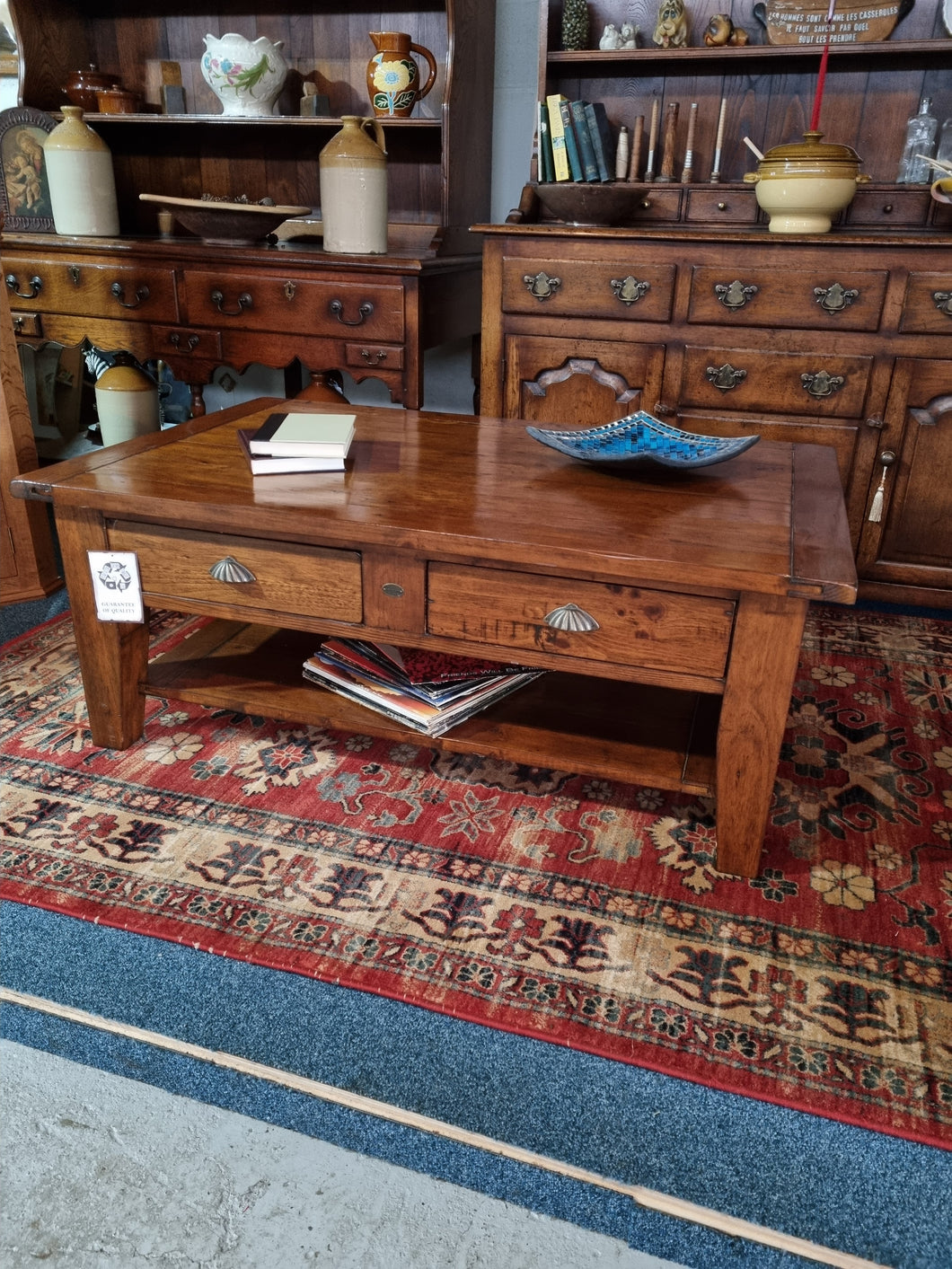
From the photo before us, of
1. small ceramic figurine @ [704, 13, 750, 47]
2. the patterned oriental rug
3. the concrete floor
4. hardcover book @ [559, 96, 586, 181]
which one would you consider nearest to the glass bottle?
small ceramic figurine @ [704, 13, 750, 47]

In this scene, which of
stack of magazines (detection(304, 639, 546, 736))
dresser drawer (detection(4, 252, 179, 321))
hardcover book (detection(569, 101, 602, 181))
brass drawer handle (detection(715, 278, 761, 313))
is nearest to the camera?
stack of magazines (detection(304, 639, 546, 736))

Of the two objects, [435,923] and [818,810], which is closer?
[435,923]

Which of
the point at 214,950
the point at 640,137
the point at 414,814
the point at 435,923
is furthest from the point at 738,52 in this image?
the point at 214,950

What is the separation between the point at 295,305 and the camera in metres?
2.38

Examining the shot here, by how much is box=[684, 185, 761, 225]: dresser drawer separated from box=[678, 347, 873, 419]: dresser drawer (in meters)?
0.50

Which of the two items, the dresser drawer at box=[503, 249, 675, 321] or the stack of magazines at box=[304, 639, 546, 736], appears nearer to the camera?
the stack of magazines at box=[304, 639, 546, 736]

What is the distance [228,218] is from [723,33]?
4.28 feet

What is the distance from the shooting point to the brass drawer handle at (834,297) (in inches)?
81.8

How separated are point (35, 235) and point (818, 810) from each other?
2.45m

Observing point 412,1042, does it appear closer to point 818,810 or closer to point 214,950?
point 214,950

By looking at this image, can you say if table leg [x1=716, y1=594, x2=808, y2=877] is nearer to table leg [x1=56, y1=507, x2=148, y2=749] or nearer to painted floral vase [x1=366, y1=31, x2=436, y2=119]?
table leg [x1=56, y1=507, x2=148, y2=749]

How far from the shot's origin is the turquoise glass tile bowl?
138 centimetres

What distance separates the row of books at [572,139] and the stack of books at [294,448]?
4.45ft

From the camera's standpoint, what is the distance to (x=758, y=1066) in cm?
101
